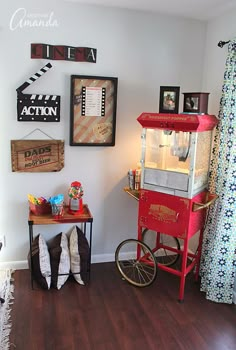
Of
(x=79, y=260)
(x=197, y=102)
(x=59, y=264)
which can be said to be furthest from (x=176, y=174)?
(x=59, y=264)

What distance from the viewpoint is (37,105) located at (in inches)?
107

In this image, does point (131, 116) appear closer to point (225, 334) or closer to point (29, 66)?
point (29, 66)

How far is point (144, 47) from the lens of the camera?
290cm

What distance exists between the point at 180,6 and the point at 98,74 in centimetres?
86

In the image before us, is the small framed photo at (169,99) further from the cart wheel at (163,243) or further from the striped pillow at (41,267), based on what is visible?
the striped pillow at (41,267)

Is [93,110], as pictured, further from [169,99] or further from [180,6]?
[180,6]

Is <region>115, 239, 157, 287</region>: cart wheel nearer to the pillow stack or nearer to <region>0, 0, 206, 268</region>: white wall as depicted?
<region>0, 0, 206, 268</region>: white wall

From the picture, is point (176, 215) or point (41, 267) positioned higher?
point (176, 215)

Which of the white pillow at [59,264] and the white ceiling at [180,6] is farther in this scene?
the white pillow at [59,264]

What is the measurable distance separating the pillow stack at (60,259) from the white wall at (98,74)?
214mm

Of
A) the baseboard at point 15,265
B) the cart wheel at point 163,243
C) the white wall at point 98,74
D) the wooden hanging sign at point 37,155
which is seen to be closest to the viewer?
the white wall at point 98,74

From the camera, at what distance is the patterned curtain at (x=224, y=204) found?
244cm

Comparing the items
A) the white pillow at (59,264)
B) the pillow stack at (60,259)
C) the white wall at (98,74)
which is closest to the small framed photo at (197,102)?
the white wall at (98,74)

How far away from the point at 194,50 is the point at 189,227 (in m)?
1.66
